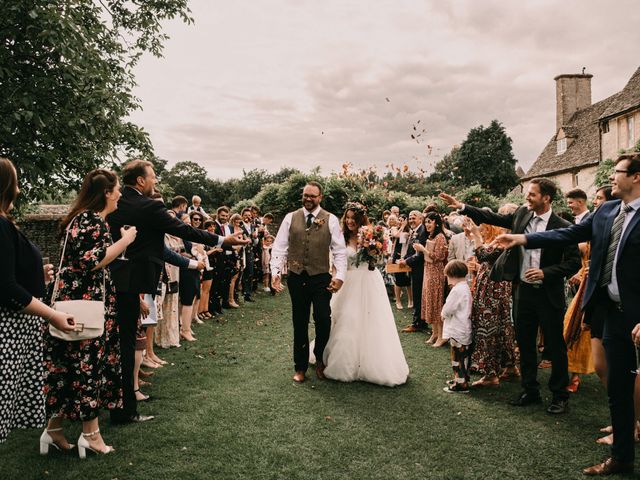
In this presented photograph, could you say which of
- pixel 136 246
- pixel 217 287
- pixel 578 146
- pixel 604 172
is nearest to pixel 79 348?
pixel 136 246

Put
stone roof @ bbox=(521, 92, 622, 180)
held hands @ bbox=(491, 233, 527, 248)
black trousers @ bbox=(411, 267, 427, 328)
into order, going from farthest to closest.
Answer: stone roof @ bbox=(521, 92, 622, 180)
black trousers @ bbox=(411, 267, 427, 328)
held hands @ bbox=(491, 233, 527, 248)

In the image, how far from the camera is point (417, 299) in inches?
384

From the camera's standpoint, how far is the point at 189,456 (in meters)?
3.98

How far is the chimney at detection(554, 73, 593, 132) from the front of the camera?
1686 inches

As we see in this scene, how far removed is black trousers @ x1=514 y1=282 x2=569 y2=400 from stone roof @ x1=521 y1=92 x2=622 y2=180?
35.5m

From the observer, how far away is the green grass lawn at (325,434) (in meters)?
3.76

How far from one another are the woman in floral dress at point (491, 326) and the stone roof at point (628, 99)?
2974cm

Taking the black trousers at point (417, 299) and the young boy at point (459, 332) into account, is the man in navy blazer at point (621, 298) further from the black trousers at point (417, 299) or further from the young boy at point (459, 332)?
the black trousers at point (417, 299)

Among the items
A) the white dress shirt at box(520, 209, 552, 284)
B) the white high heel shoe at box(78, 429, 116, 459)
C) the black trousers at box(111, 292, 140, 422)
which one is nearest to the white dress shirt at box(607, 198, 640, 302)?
the white dress shirt at box(520, 209, 552, 284)

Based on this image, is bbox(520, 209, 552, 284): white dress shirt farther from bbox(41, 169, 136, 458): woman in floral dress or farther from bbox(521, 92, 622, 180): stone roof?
bbox(521, 92, 622, 180): stone roof

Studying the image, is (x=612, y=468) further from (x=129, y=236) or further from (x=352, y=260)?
(x=129, y=236)

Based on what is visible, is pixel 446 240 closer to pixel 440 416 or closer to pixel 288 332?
pixel 288 332

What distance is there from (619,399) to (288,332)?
6465 millimetres

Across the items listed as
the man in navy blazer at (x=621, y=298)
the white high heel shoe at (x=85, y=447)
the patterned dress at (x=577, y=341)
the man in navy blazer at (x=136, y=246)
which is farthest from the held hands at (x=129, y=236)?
the patterned dress at (x=577, y=341)
